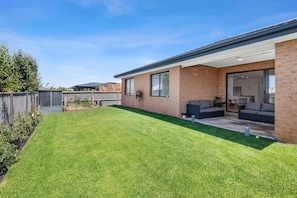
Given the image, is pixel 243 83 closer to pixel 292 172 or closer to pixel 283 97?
pixel 283 97

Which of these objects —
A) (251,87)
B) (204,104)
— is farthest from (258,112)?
(251,87)

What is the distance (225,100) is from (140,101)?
577 cm

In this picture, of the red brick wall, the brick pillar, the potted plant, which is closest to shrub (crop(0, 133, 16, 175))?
the brick pillar

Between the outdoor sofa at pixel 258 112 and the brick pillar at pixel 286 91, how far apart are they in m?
2.51

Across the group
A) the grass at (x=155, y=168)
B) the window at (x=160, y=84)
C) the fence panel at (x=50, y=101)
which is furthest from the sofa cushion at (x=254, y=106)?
the fence panel at (x=50, y=101)

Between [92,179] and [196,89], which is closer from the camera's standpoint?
[92,179]

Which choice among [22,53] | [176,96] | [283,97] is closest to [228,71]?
[176,96]

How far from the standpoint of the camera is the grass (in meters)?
2.50

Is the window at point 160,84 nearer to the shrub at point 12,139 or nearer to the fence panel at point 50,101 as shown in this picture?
the shrub at point 12,139

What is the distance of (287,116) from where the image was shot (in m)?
4.43

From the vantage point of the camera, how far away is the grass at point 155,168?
2.50 m

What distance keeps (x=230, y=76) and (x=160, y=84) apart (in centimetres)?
434

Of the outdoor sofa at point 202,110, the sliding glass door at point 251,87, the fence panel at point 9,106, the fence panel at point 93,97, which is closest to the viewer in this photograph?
the fence panel at point 9,106

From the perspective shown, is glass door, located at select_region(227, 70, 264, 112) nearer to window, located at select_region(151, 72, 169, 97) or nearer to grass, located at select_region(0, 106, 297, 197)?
window, located at select_region(151, 72, 169, 97)
